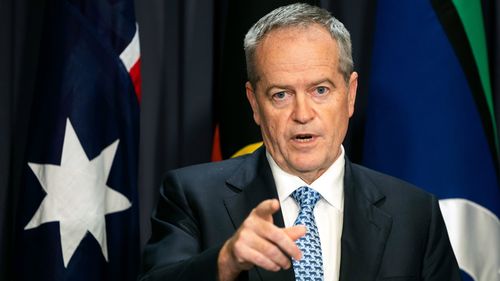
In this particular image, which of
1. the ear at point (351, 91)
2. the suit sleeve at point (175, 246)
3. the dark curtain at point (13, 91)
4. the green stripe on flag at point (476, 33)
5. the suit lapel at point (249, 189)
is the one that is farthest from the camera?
the dark curtain at point (13, 91)

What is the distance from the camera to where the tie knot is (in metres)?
1.86

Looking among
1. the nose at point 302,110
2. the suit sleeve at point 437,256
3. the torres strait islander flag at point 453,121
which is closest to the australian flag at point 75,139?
the torres strait islander flag at point 453,121

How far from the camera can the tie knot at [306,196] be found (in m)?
1.86

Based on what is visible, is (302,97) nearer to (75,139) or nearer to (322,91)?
(322,91)

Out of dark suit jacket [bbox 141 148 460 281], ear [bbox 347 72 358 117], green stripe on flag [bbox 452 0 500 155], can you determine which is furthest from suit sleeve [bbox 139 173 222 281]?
green stripe on flag [bbox 452 0 500 155]

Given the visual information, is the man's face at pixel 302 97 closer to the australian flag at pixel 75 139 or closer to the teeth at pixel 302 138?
the teeth at pixel 302 138

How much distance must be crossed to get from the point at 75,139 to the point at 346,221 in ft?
3.50

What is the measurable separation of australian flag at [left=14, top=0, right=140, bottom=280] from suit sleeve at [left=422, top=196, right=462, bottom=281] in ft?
3.61

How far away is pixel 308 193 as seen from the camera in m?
1.87

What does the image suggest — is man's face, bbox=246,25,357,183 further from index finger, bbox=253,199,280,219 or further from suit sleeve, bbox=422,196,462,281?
index finger, bbox=253,199,280,219

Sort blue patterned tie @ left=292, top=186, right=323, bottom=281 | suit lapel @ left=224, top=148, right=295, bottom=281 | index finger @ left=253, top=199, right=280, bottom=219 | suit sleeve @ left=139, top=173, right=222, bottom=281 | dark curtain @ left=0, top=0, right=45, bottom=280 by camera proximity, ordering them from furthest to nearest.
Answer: dark curtain @ left=0, top=0, right=45, bottom=280, suit lapel @ left=224, top=148, right=295, bottom=281, blue patterned tie @ left=292, top=186, right=323, bottom=281, suit sleeve @ left=139, top=173, right=222, bottom=281, index finger @ left=253, top=199, right=280, bottom=219

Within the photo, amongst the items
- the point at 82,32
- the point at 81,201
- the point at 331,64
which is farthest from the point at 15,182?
the point at 331,64

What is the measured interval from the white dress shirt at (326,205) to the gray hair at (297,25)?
0.22 metres

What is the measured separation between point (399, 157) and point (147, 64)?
3.11 feet
